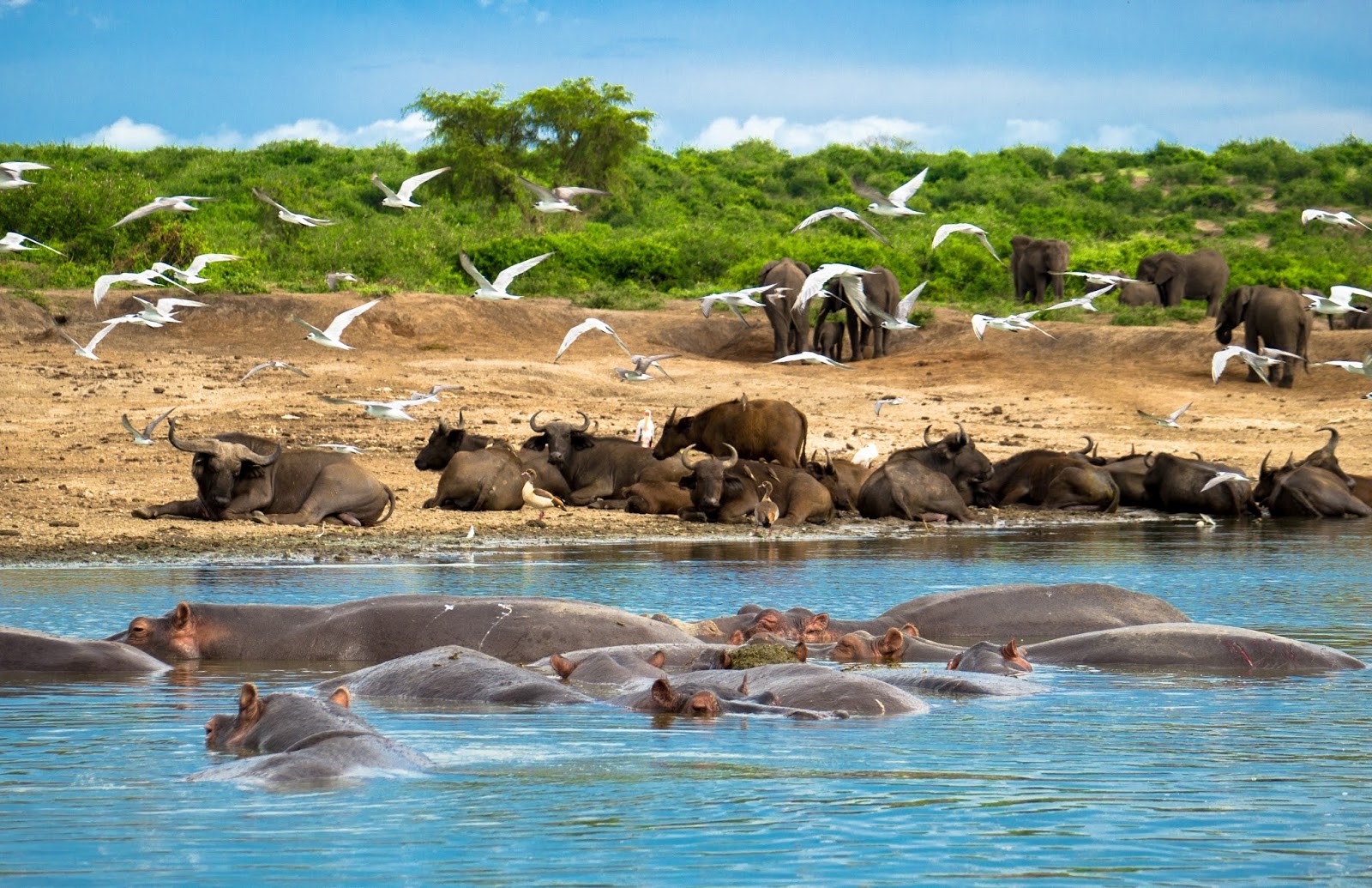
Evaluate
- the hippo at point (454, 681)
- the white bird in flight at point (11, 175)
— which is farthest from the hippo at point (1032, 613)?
the white bird in flight at point (11, 175)

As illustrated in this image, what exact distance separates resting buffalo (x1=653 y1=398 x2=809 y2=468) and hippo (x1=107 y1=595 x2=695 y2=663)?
9.96 m

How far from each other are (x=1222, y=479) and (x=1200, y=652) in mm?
9854

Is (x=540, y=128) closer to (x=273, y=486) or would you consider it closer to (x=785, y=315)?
(x=785, y=315)

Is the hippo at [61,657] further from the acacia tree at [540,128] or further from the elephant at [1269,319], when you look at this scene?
the acacia tree at [540,128]

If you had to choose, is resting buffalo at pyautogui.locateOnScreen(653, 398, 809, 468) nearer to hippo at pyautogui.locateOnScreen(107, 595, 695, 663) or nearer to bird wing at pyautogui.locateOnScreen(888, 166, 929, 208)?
bird wing at pyautogui.locateOnScreen(888, 166, 929, 208)

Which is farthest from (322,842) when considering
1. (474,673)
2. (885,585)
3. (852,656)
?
(885,585)

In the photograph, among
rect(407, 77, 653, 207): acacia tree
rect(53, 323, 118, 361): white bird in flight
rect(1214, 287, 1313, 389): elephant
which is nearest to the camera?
rect(53, 323, 118, 361): white bird in flight

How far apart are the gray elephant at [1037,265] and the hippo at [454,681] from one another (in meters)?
28.1

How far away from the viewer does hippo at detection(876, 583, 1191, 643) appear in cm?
931

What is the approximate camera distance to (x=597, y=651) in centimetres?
764

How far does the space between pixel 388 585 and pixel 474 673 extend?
4122 mm

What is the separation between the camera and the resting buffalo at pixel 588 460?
17297mm

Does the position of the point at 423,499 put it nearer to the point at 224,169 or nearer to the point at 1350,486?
the point at 1350,486

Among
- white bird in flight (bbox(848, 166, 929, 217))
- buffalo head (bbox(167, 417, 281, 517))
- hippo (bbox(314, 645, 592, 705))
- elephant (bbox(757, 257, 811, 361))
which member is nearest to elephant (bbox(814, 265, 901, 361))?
elephant (bbox(757, 257, 811, 361))
